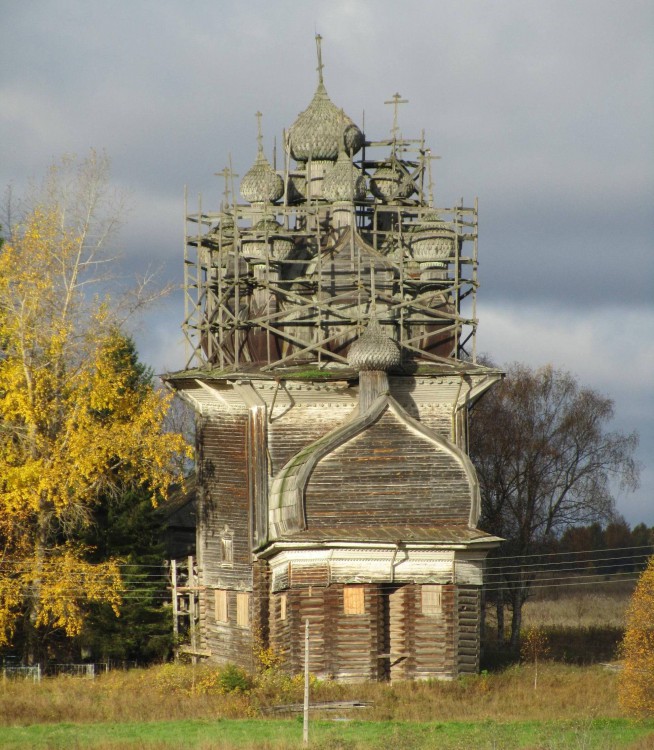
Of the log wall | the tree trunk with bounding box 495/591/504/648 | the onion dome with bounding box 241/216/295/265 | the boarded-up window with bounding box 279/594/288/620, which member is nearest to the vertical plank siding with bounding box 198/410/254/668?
the boarded-up window with bounding box 279/594/288/620

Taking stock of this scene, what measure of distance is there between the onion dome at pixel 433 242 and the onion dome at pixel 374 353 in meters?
3.78

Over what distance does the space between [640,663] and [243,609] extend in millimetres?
10586

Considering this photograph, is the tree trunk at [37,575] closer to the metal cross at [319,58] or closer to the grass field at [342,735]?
the grass field at [342,735]

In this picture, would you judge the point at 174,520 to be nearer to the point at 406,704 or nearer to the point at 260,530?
the point at 260,530

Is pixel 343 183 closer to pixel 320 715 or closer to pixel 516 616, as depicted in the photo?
pixel 320 715

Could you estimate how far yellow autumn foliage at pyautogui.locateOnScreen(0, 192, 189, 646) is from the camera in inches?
1371

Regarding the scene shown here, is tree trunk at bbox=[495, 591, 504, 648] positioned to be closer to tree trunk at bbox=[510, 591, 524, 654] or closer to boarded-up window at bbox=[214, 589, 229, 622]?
tree trunk at bbox=[510, 591, 524, 654]

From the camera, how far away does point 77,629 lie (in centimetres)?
3466

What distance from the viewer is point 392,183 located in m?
41.1

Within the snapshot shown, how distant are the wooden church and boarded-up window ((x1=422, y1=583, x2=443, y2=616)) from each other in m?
0.04

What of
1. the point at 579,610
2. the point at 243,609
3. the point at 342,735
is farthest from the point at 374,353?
the point at 579,610

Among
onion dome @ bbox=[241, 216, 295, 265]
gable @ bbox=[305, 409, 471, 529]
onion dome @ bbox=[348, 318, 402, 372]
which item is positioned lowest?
gable @ bbox=[305, 409, 471, 529]

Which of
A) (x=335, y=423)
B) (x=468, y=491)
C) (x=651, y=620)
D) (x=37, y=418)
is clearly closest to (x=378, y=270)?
(x=335, y=423)

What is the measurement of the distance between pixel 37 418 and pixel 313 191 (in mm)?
9915
